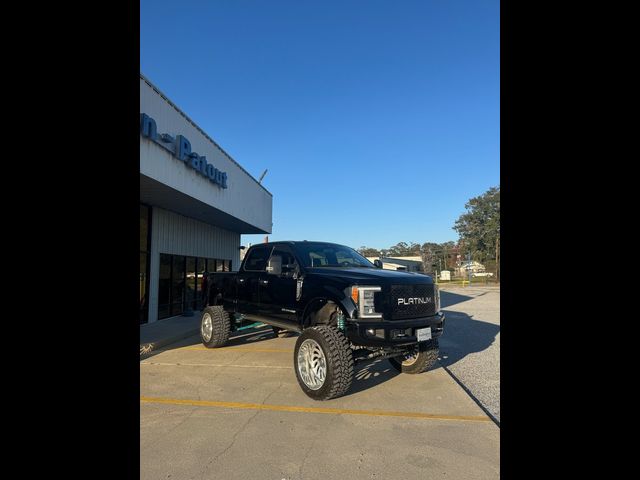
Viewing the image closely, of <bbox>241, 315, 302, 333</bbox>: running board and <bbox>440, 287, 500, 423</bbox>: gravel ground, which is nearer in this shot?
<bbox>440, 287, 500, 423</bbox>: gravel ground

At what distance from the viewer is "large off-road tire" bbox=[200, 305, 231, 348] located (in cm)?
759

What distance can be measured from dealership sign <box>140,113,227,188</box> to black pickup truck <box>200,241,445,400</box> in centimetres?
377

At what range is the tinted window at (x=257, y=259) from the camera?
23.1ft

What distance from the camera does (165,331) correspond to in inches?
380

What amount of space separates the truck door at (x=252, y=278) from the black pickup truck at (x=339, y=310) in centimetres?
2

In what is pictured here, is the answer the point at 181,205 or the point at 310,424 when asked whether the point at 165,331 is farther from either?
the point at 310,424

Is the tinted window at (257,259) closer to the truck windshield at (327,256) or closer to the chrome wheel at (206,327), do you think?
the truck windshield at (327,256)

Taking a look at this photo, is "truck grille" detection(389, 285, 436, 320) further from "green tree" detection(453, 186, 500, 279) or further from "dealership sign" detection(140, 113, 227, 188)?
"green tree" detection(453, 186, 500, 279)

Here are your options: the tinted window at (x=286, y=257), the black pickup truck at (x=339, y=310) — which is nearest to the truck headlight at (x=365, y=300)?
the black pickup truck at (x=339, y=310)

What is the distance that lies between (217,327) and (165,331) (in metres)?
2.90

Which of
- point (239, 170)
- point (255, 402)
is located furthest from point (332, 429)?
point (239, 170)

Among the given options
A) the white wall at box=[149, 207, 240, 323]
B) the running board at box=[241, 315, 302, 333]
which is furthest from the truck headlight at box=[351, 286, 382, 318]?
the white wall at box=[149, 207, 240, 323]
